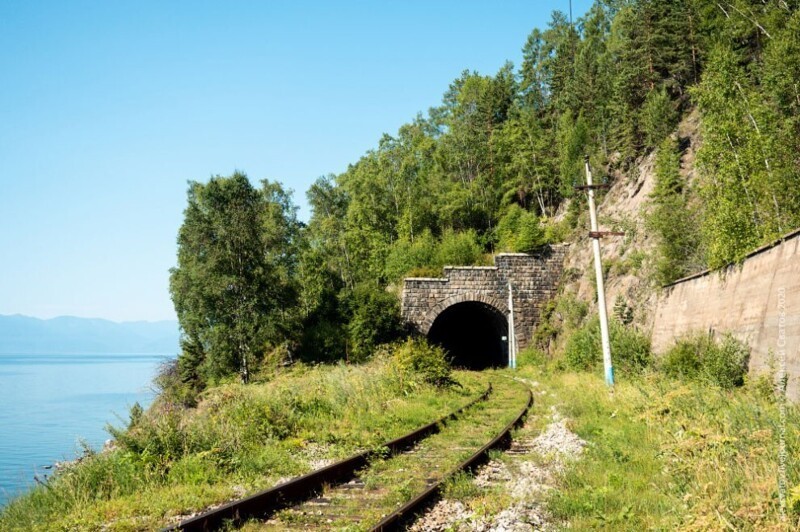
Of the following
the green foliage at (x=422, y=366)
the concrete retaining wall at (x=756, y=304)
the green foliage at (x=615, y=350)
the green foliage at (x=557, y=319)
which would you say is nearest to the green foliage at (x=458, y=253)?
the green foliage at (x=557, y=319)

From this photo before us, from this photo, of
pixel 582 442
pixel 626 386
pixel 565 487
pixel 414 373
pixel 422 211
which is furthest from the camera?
pixel 422 211

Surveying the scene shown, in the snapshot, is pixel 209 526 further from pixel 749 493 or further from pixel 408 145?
pixel 408 145

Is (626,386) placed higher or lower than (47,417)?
higher

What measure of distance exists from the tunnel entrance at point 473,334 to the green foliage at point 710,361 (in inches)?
730

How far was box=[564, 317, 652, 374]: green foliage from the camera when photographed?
16469 millimetres

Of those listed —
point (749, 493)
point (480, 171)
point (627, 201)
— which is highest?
point (480, 171)

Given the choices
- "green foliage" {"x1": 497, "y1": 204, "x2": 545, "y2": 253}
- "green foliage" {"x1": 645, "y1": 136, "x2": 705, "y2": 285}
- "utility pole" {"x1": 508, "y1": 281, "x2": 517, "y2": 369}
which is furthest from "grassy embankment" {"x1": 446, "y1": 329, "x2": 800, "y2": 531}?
"green foliage" {"x1": 497, "y1": 204, "x2": 545, "y2": 253}

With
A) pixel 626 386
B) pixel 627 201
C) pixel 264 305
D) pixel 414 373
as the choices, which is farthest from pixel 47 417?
pixel 627 201

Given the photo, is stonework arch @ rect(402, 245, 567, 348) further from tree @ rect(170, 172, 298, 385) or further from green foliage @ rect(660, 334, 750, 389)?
green foliage @ rect(660, 334, 750, 389)

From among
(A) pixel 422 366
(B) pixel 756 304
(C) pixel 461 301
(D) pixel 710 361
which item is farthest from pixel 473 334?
(B) pixel 756 304

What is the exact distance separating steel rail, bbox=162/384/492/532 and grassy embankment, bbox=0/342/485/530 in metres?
0.62

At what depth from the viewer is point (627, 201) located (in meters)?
28.0

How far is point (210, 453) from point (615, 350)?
1390 cm

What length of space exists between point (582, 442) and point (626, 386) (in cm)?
466
